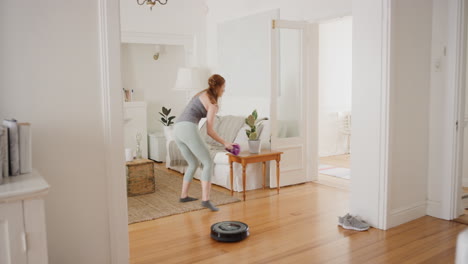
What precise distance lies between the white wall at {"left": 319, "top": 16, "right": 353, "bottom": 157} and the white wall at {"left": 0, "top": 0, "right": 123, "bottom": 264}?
5.91 m

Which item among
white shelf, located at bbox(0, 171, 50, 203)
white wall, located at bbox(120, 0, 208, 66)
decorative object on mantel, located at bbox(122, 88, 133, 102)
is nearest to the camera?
white shelf, located at bbox(0, 171, 50, 203)

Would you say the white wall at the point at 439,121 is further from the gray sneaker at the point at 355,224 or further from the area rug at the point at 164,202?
the area rug at the point at 164,202

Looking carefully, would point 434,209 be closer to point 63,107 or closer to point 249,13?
point 63,107

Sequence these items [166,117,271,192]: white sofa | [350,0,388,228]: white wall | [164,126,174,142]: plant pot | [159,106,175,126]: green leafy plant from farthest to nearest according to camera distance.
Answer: [159,106,175,126]: green leafy plant, [164,126,174,142]: plant pot, [166,117,271,192]: white sofa, [350,0,388,228]: white wall

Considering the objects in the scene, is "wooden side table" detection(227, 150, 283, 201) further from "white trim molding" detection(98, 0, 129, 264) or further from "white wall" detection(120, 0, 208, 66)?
"white wall" detection(120, 0, 208, 66)

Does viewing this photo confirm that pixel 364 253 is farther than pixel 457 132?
No

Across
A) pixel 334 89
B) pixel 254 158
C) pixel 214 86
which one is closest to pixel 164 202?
pixel 254 158

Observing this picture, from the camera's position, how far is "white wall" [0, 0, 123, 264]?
2.24m

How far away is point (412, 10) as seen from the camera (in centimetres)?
386

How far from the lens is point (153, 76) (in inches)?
322

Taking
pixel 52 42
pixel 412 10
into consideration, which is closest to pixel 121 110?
pixel 52 42

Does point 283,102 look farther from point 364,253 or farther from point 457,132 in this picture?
point 364,253

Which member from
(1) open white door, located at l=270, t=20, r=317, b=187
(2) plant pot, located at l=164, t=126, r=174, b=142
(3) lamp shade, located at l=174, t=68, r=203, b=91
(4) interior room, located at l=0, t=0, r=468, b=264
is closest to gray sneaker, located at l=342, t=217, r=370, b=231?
(4) interior room, located at l=0, t=0, r=468, b=264

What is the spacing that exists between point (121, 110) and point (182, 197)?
2.45 metres
